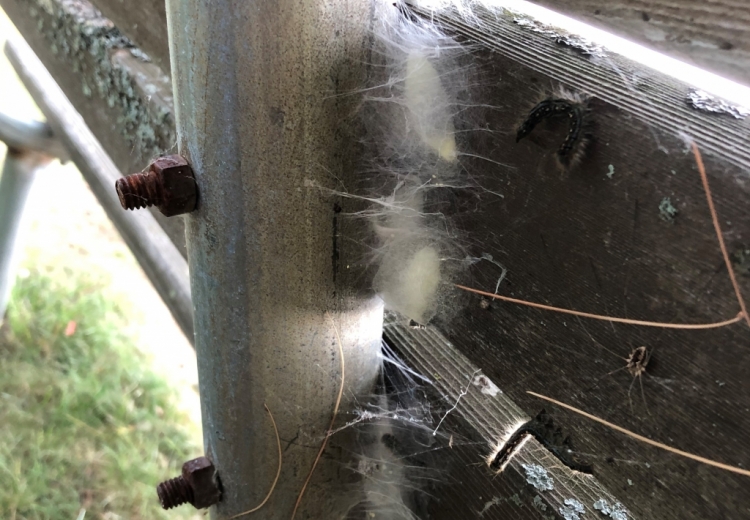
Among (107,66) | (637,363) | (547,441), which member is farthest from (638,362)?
(107,66)

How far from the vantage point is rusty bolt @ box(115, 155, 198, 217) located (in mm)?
578

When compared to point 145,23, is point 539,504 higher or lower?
lower

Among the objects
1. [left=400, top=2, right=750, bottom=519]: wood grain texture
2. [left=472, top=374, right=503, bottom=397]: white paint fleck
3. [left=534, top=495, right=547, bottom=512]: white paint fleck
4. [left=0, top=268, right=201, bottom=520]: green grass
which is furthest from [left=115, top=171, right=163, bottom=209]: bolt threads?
[left=0, top=268, right=201, bottom=520]: green grass

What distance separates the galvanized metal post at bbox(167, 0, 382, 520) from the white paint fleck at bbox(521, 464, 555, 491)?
257mm

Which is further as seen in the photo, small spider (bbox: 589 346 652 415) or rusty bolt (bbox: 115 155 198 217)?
rusty bolt (bbox: 115 155 198 217)

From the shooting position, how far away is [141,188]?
576 mm

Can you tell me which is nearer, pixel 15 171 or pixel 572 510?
pixel 572 510

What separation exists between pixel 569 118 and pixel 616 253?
0.11 meters

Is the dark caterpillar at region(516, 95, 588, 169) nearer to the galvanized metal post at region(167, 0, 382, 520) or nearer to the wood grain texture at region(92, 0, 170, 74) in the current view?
the galvanized metal post at region(167, 0, 382, 520)

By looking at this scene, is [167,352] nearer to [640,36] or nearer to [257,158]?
[257,158]

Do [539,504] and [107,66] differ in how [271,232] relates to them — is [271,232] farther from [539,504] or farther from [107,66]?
[107,66]

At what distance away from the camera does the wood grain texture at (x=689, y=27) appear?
37 cm

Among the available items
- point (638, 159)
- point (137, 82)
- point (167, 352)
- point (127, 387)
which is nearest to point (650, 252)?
point (638, 159)

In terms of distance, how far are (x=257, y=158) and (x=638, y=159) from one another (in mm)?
351
